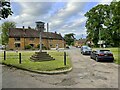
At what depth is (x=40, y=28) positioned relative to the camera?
23.3 metres

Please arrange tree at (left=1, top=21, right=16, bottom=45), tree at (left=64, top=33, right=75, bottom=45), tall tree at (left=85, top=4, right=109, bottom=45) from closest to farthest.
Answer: tall tree at (left=85, top=4, right=109, bottom=45)
tree at (left=1, top=21, right=16, bottom=45)
tree at (left=64, top=33, right=75, bottom=45)

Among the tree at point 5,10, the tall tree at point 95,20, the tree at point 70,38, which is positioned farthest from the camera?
the tree at point 70,38

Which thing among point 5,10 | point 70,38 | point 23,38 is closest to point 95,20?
point 23,38

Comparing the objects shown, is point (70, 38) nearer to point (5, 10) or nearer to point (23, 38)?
point (23, 38)

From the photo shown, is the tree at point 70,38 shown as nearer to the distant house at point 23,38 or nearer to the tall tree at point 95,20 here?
the distant house at point 23,38

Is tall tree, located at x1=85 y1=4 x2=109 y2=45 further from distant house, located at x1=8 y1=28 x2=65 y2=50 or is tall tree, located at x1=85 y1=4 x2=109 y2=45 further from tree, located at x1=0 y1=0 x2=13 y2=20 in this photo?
tree, located at x1=0 y1=0 x2=13 y2=20

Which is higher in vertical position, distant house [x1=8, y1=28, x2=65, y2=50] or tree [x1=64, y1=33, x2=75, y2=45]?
tree [x1=64, y1=33, x2=75, y2=45]

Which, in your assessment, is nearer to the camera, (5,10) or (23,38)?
(5,10)

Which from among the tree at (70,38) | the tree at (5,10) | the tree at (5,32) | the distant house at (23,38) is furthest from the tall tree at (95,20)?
the tree at (70,38)

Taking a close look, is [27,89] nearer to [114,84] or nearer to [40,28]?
[114,84]

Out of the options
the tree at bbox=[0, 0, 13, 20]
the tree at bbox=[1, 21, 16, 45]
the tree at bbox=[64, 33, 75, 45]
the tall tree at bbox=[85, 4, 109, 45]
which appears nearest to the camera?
the tree at bbox=[0, 0, 13, 20]

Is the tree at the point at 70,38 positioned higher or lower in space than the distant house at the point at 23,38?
higher

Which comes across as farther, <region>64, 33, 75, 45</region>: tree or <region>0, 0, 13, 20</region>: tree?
<region>64, 33, 75, 45</region>: tree

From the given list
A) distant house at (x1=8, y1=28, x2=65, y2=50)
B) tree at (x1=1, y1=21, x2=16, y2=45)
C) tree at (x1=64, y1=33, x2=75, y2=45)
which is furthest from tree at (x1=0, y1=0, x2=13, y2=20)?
tree at (x1=64, y1=33, x2=75, y2=45)
